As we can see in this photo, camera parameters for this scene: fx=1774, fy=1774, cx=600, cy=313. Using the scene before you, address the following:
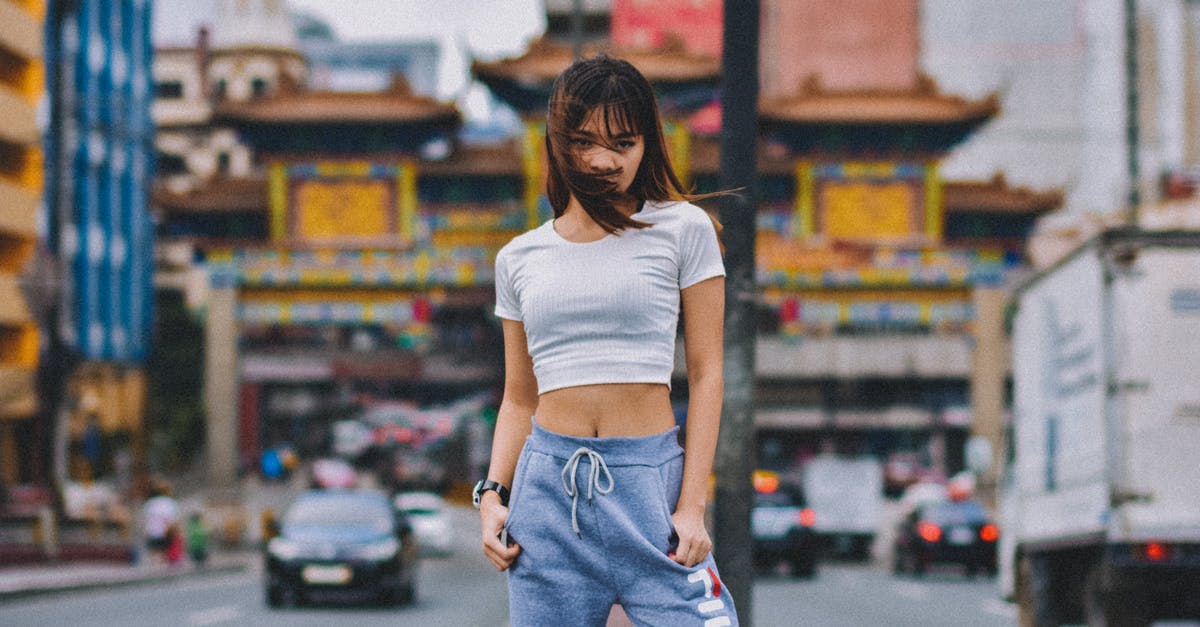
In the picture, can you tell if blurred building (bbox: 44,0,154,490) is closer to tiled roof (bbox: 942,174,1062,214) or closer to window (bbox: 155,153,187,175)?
window (bbox: 155,153,187,175)

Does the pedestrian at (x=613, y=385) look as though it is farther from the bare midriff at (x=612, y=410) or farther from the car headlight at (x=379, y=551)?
the car headlight at (x=379, y=551)

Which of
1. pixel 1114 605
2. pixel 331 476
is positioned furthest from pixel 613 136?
pixel 331 476

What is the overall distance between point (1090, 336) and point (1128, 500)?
1123mm

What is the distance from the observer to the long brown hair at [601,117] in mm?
3621

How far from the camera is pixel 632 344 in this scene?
3.54 metres

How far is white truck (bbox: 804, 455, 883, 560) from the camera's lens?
3347cm

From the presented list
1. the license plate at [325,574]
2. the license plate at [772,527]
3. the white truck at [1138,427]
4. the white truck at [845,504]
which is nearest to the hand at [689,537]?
the white truck at [1138,427]

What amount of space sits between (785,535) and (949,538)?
262cm

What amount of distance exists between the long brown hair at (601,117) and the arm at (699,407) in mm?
211

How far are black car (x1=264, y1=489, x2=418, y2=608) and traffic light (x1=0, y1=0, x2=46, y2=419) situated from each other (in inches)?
1041

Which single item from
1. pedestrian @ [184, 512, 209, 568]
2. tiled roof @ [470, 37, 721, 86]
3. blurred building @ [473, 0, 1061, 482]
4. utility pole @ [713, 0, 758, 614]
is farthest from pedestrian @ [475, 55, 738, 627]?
tiled roof @ [470, 37, 721, 86]

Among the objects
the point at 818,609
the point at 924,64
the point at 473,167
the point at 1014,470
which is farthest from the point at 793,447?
the point at 1014,470

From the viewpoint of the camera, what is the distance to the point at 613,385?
3.54 m

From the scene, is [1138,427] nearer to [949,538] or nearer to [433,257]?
[949,538]
